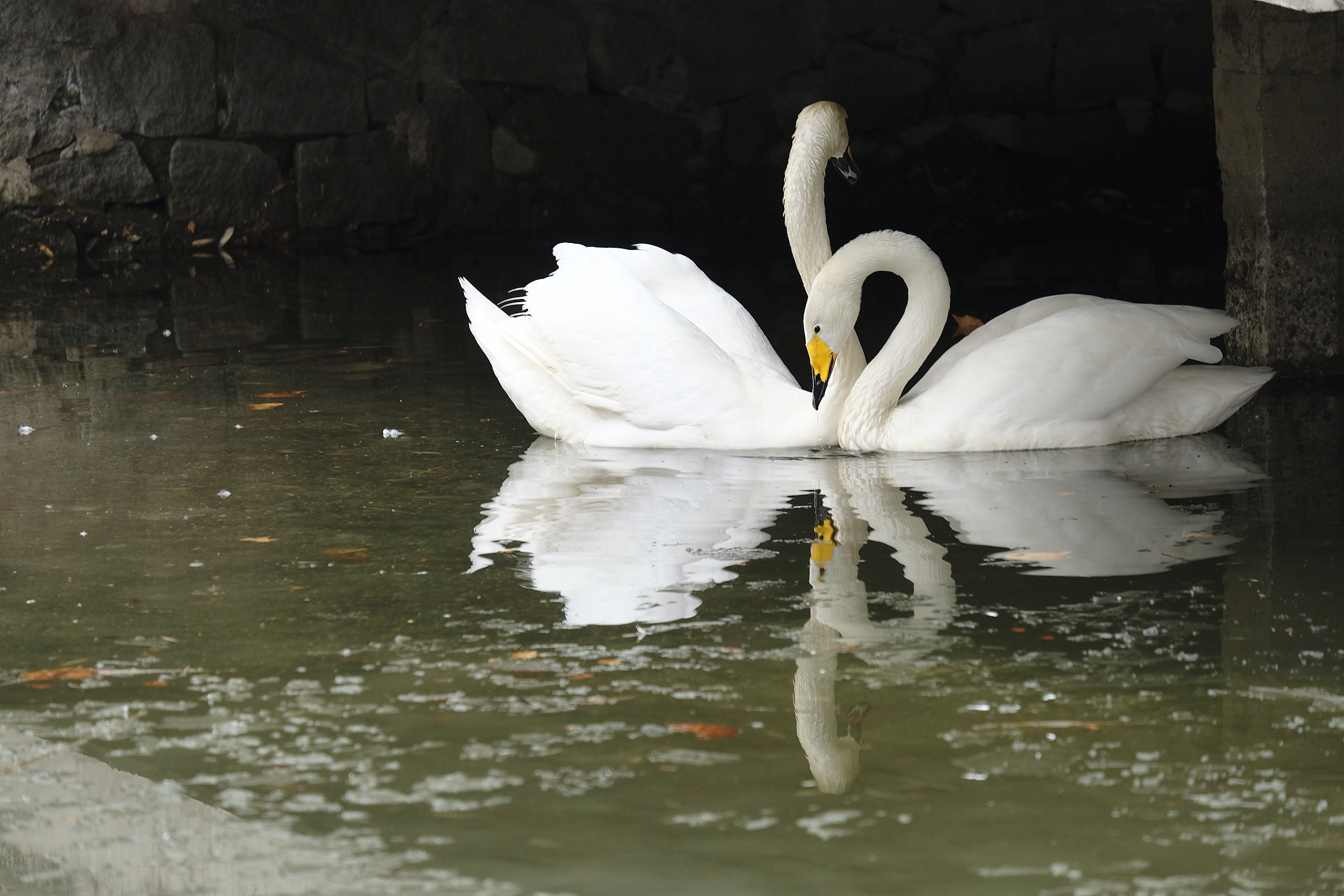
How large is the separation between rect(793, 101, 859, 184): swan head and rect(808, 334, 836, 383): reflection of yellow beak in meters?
0.82

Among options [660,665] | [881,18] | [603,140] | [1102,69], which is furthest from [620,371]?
[1102,69]

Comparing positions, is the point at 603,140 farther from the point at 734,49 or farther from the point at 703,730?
the point at 703,730

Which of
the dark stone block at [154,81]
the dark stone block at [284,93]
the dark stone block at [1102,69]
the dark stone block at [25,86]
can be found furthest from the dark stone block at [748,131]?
the dark stone block at [25,86]

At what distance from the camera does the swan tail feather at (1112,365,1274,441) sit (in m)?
5.77

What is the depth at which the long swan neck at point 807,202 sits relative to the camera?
20.0ft

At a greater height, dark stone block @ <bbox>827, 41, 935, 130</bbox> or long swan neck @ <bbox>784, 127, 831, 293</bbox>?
dark stone block @ <bbox>827, 41, 935, 130</bbox>

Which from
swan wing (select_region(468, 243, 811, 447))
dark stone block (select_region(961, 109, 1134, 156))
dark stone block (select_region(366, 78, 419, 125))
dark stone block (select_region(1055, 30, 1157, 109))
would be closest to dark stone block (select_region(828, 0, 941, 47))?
dark stone block (select_region(961, 109, 1134, 156))

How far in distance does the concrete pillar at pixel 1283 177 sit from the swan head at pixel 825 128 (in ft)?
5.20

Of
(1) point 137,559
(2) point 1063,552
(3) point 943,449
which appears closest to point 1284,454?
(3) point 943,449

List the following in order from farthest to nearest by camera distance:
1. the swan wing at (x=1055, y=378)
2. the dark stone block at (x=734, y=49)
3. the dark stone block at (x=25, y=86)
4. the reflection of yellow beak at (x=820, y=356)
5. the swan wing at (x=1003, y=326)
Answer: the dark stone block at (x=734, y=49) < the dark stone block at (x=25, y=86) < the swan wing at (x=1003, y=326) < the reflection of yellow beak at (x=820, y=356) < the swan wing at (x=1055, y=378)

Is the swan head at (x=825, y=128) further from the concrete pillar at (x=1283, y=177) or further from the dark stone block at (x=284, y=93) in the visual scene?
the dark stone block at (x=284, y=93)

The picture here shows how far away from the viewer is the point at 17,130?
423 inches

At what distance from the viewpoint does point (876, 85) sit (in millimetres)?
13547

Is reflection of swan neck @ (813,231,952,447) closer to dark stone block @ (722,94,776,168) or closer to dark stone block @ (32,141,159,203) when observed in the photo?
dark stone block @ (32,141,159,203)
